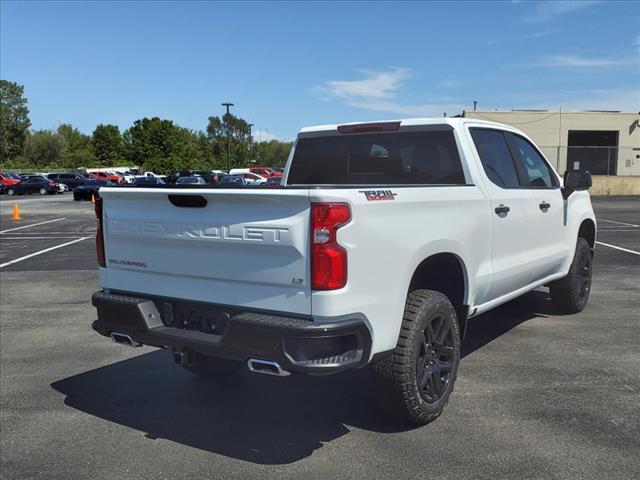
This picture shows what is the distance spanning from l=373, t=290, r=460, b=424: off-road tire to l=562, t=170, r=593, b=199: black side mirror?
2.55 m

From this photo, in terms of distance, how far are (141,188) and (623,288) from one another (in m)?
7.27

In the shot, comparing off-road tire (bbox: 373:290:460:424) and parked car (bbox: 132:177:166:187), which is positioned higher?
parked car (bbox: 132:177:166:187)

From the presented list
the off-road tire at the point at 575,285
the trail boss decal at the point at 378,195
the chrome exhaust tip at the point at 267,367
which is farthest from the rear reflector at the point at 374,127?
the off-road tire at the point at 575,285

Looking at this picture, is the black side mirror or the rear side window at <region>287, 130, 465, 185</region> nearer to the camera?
the rear side window at <region>287, 130, 465, 185</region>

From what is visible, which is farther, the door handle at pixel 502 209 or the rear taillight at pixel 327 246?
the door handle at pixel 502 209

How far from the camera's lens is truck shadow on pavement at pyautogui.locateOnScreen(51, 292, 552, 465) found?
391cm

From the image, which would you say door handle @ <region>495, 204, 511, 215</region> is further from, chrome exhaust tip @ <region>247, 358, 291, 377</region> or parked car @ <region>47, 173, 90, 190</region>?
parked car @ <region>47, 173, 90, 190</region>

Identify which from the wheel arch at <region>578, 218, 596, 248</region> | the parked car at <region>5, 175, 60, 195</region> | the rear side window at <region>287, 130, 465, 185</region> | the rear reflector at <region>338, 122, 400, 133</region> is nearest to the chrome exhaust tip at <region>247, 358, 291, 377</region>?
the rear side window at <region>287, 130, 465, 185</region>

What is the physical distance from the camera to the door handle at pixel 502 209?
4768 mm

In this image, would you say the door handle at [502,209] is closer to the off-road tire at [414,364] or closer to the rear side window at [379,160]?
the rear side window at [379,160]

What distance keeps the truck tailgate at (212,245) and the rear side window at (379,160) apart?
1909mm

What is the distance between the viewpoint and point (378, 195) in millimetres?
3459

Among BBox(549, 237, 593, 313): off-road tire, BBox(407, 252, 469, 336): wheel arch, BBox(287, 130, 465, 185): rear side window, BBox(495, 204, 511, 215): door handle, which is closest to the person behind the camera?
BBox(407, 252, 469, 336): wheel arch

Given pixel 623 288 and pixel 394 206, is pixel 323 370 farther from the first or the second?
pixel 623 288
